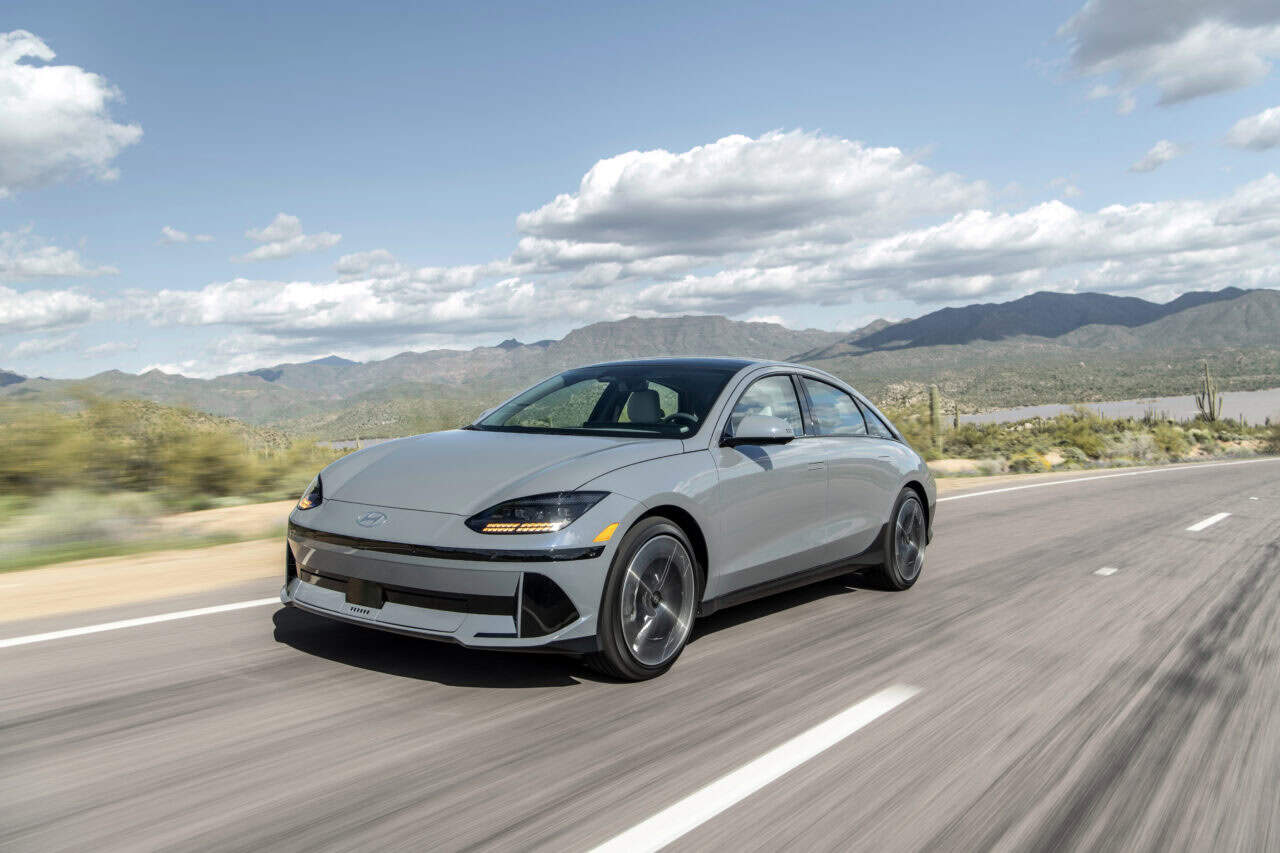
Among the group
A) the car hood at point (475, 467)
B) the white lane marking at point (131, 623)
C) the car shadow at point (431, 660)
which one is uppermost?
the car hood at point (475, 467)

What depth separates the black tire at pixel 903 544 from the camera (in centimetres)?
681

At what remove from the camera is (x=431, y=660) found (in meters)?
4.84

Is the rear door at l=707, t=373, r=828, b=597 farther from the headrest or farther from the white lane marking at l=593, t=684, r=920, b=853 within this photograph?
the white lane marking at l=593, t=684, r=920, b=853

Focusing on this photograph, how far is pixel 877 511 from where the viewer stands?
262 inches

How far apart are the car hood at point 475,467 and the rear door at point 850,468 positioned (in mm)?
1550

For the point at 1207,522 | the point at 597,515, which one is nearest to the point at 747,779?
the point at 597,515

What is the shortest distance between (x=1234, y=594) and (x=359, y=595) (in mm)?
5978

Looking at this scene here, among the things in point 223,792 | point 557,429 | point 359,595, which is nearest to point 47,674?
point 359,595

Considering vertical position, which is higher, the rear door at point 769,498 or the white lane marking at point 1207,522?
the rear door at point 769,498

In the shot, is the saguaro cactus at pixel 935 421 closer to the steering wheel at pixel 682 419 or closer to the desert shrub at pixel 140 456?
the desert shrub at pixel 140 456

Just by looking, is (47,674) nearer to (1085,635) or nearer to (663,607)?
(663,607)

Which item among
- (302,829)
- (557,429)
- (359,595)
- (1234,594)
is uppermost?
(557,429)

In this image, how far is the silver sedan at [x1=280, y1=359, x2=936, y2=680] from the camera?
13.7 ft

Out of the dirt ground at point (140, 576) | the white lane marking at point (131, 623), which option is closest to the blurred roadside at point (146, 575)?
the dirt ground at point (140, 576)
